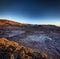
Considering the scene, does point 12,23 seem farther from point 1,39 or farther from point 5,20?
point 1,39

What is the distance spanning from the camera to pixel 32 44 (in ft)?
12.2

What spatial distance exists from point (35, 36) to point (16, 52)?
62 cm

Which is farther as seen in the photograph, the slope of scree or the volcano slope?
→ the volcano slope

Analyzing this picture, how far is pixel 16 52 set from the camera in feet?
11.4

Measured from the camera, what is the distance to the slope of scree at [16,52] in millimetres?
3406

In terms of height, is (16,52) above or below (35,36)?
below

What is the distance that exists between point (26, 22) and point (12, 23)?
12.4 inches

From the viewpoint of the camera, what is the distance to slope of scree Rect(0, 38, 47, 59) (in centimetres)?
341

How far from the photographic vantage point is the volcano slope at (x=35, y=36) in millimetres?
3662

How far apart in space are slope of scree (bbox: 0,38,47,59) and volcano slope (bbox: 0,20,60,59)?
0.33 ft

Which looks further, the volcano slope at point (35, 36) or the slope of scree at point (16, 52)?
the volcano slope at point (35, 36)

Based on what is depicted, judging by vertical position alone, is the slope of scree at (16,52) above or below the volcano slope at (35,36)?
below

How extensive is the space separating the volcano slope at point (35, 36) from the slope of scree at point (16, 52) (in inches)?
4.0

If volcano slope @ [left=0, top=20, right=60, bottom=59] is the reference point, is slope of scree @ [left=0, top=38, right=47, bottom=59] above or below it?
below
